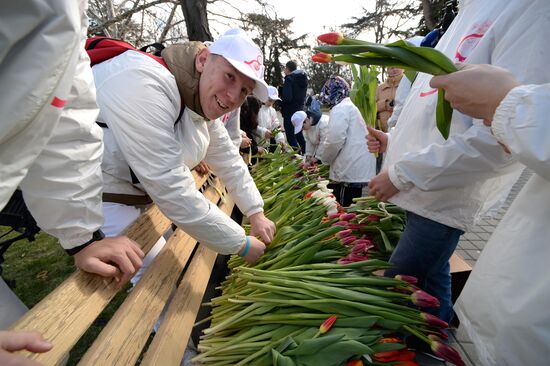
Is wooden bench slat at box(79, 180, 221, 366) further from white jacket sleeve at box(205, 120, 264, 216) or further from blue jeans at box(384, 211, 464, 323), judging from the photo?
blue jeans at box(384, 211, 464, 323)

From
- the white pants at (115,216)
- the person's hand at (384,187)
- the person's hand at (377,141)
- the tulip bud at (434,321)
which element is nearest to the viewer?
the tulip bud at (434,321)

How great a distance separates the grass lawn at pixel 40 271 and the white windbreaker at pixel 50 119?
6.12 ft

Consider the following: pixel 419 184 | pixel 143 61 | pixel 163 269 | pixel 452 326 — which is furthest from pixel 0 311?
pixel 452 326

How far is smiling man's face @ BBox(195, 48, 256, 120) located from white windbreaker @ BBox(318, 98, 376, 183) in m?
2.38

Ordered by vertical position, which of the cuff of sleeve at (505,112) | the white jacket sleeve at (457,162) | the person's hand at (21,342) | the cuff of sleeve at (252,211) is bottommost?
the cuff of sleeve at (252,211)

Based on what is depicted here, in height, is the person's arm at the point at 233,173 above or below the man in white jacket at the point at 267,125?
above

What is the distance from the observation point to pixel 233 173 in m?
2.07

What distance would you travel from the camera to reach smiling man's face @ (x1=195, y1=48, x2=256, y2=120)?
1.49 metres

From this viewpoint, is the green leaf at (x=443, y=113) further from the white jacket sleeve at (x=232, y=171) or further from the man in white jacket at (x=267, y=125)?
the man in white jacket at (x=267, y=125)

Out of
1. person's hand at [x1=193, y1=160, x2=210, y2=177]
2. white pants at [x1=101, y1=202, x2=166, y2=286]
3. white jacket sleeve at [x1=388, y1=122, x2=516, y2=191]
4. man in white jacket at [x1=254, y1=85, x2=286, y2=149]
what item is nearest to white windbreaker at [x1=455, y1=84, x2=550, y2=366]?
white jacket sleeve at [x1=388, y1=122, x2=516, y2=191]

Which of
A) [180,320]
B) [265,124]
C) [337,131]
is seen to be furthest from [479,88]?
[265,124]

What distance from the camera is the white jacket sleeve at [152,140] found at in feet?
4.19

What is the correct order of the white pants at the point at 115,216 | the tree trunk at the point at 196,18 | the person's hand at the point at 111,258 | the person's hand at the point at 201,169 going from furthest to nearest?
the tree trunk at the point at 196,18 < the person's hand at the point at 201,169 < the white pants at the point at 115,216 < the person's hand at the point at 111,258

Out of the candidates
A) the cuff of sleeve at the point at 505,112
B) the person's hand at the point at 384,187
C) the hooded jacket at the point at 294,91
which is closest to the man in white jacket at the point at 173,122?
the person's hand at the point at 384,187
